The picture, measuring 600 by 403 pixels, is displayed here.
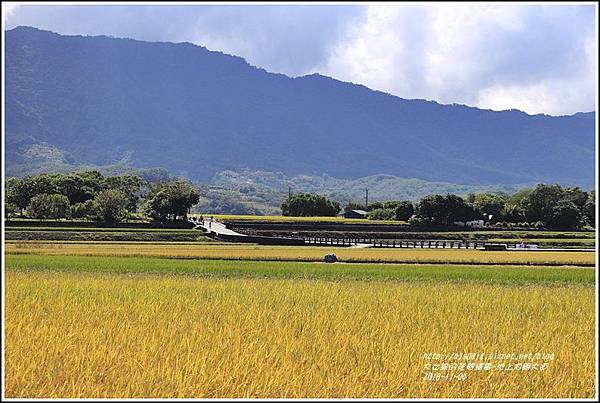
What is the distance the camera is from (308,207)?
11750 cm

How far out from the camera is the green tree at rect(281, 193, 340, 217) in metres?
117

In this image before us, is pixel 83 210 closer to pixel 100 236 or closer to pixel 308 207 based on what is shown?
pixel 100 236

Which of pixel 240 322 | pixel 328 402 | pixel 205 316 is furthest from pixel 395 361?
pixel 205 316

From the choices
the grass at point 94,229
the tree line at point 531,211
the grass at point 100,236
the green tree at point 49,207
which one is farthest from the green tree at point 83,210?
the tree line at point 531,211

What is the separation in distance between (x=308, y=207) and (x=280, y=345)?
354 ft

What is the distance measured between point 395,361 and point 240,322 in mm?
3735

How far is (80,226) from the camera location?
220ft

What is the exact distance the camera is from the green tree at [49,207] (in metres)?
74.4

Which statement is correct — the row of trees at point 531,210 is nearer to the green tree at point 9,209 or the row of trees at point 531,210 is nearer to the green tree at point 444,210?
the green tree at point 444,210

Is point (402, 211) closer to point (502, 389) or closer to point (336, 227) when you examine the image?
point (336, 227)

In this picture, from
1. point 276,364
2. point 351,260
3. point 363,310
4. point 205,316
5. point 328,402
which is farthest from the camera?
point 351,260

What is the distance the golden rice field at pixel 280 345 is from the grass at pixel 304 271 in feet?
40.6

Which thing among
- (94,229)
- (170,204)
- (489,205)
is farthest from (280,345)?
(489,205)

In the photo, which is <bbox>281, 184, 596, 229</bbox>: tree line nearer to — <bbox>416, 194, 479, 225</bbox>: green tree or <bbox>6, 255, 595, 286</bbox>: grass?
<bbox>416, 194, 479, 225</bbox>: green tree
